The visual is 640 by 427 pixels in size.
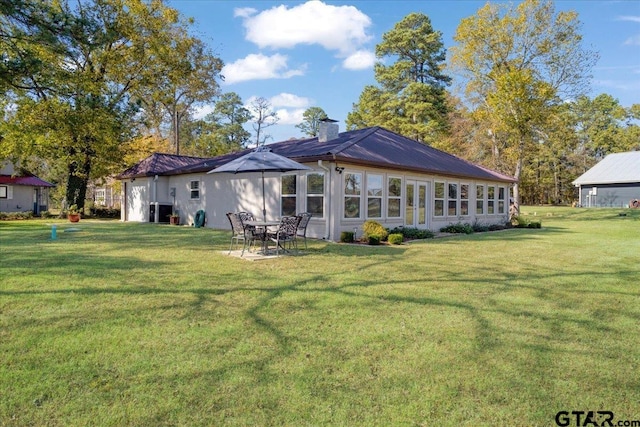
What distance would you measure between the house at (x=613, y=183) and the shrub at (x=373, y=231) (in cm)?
3407

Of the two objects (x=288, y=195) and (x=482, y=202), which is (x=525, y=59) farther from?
(x=288, y=195)

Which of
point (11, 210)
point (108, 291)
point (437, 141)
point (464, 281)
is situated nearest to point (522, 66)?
point (437, 141)

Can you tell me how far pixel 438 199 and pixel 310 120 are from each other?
136 ft

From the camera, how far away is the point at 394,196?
13359mm

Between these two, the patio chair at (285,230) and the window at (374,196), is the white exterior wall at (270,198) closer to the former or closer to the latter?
the window at (374,196)

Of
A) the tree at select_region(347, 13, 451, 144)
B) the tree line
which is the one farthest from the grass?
the tree at select_region(347, 13, 451, 144)

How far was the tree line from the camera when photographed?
13.2 m

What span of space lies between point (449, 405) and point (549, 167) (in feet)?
167

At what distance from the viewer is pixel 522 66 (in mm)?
24156

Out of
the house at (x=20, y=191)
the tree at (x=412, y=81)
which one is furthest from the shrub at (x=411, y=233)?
the house at (x=20, y=191)

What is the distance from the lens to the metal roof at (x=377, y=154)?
11.8 m

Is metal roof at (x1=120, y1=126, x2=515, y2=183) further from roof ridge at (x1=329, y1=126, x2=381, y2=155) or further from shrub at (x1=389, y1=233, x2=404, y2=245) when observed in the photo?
shrub at (x1=389, y1=233, x2=404, y2=245)

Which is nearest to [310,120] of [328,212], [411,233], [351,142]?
[351,142]

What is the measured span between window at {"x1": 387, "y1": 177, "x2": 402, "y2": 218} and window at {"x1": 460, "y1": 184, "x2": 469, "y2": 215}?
4.55 meters
